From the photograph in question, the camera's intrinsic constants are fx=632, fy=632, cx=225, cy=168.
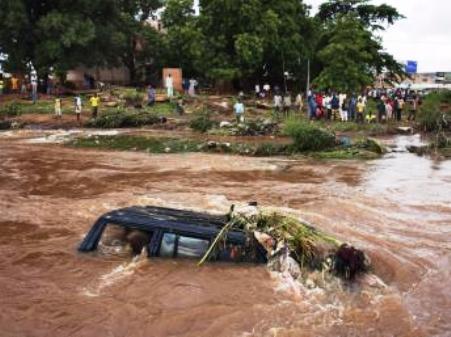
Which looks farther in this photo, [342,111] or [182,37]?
[182,37]

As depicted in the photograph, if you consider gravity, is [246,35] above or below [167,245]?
above

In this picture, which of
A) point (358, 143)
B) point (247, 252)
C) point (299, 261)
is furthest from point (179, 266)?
point (358, 143)

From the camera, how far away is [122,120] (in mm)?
28891

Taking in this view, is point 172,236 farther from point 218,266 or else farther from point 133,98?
point 133,98

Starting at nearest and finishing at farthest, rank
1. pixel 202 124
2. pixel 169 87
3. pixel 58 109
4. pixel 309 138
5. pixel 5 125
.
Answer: pixel 309 138, pixel 202 124, pixel 5 125, pixel 58 109, pixel 169 87

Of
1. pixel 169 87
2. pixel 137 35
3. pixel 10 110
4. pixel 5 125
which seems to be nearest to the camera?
pixel 5 125

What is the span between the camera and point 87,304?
8.12 metres

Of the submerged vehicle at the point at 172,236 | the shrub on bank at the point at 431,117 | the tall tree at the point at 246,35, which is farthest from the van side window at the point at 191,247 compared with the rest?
the tall tree at the point at 246,35

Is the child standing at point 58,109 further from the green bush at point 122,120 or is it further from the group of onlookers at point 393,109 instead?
the group of onlookers at point 393,109

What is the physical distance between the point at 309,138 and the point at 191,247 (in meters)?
13.8

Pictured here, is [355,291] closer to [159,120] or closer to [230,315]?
[230,315]

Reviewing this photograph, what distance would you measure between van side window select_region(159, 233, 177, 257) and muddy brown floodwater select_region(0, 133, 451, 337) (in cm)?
16

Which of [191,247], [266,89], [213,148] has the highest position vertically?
[266,89]

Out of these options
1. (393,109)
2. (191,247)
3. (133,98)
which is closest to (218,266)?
(191,247)
